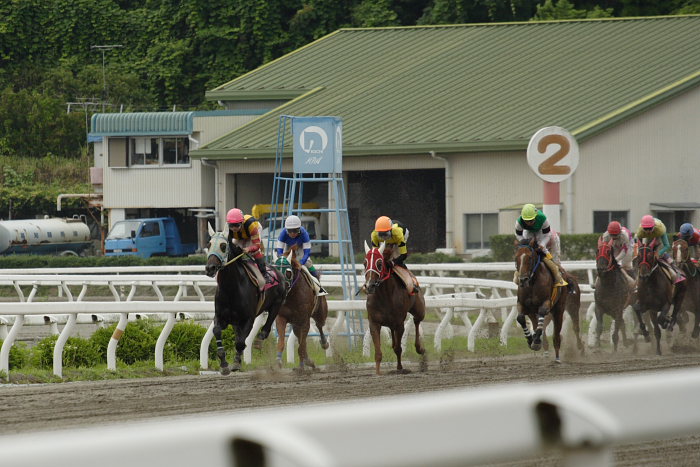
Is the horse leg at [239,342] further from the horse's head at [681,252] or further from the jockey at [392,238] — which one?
the horse's head at [681,252]

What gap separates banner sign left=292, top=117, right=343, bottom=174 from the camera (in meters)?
16.3

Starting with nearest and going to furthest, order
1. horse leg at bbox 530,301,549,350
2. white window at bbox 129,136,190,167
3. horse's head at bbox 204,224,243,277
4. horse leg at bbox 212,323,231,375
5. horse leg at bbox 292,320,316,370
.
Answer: horse's head at bbox 204,224,243,277 < horse leg at bbox 212,323,231,375 < horse leg at bbox 292,320,316,370 < horse leg at bbox 530,301,549,350 < white window at bbox 129,136,190,167

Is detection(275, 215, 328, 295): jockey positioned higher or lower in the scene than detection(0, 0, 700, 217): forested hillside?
lower

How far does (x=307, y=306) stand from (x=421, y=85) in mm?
22175

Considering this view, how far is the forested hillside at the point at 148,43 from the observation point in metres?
46.7

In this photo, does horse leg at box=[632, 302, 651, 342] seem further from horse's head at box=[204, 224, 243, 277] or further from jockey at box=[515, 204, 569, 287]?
horse's head at box=[204, 224, 243, 277]

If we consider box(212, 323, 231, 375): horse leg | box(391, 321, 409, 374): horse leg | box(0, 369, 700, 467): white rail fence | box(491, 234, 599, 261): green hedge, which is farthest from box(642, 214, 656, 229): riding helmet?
box(0, 369, 700, 467): white rail fence

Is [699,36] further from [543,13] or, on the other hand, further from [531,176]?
[543,13]

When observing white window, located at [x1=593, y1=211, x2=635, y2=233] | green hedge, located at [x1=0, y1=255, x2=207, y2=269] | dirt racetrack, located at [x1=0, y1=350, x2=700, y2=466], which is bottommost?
dirt racetrack, located at [x1=0, y1=350, x2=700, y2=466]

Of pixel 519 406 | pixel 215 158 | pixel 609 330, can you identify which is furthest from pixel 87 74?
pixel 519 406

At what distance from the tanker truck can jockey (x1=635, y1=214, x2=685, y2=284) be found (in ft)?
84.5

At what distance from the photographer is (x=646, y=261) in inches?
605

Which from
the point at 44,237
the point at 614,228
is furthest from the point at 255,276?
the point at 44,237

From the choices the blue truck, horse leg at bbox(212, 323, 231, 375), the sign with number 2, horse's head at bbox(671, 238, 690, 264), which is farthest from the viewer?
the blue truck
